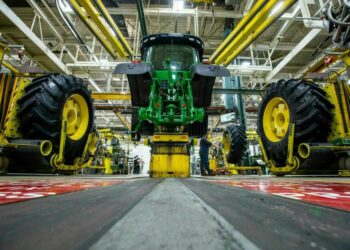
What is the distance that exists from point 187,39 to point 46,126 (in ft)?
10.2

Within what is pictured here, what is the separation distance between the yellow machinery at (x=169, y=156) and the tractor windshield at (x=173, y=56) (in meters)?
1.71

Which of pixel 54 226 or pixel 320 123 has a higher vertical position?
pixel 320 123

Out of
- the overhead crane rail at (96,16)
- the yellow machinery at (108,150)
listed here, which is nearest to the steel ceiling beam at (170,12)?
the overhead crane rail at (96,16)

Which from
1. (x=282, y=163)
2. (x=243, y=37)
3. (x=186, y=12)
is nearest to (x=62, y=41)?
(x=186, y=12)

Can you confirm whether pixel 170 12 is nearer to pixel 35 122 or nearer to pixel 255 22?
pixel 255 22

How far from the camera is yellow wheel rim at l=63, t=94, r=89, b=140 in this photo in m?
3.75

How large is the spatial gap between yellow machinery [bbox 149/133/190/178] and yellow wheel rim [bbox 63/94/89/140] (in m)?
1.43

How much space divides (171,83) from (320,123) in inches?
95.7

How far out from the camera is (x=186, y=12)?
7.74 metres

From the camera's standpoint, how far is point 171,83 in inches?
158

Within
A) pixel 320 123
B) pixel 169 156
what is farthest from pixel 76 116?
pixel 320 123

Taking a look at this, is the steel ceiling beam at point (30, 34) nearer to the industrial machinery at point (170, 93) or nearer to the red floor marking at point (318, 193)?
the industrial machinery at point (170, 93)

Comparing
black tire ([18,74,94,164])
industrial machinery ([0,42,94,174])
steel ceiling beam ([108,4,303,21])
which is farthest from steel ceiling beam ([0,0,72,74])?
black tire ([18,74,94,164])

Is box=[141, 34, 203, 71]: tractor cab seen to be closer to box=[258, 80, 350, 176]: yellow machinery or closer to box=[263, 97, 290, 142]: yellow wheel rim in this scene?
box=[263, 97, 290, 142]: yellow wheel rim
